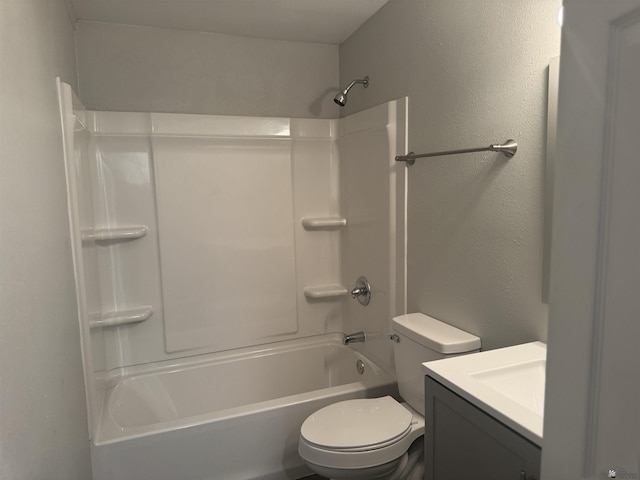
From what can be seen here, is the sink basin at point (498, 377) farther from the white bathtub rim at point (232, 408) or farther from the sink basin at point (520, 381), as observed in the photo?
the white bathtub rim at point (232, 408)

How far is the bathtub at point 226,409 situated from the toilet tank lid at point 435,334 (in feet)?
1.45

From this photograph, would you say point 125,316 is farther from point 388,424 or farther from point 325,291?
point 388,424

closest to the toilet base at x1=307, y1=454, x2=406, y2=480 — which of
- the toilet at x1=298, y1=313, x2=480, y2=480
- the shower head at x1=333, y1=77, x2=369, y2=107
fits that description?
the toilet at x1=298, y1=313, x2=480, y2=480

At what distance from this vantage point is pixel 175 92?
2.41 m

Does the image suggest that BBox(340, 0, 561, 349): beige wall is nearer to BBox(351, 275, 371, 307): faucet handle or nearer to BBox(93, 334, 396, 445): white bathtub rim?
BBox(351, 275, 371, 307): faucet handle

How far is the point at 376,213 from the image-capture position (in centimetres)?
235

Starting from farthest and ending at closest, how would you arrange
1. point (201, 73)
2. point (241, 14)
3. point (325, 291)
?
point (325, 291) → point (201, 73) → point (241, 14)

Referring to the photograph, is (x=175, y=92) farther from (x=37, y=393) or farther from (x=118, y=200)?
(x=37, y=393)

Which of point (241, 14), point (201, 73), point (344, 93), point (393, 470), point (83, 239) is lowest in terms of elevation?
point (393, 470)

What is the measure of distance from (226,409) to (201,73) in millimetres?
1859

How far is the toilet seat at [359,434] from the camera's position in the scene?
5.33 feet

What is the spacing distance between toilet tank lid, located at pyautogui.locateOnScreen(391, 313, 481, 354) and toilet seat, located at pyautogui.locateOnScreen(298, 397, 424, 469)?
1.11 ft

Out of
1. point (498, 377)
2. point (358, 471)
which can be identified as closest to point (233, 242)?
point (358, 471)

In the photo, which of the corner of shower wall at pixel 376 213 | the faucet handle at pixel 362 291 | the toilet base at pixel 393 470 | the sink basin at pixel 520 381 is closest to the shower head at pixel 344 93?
the corner of shower wall at pixel 376 213
